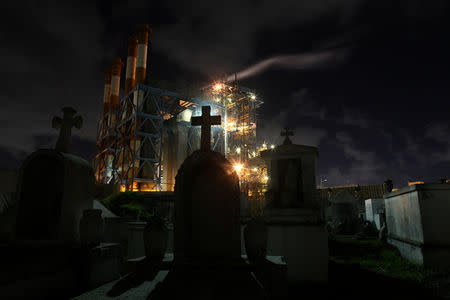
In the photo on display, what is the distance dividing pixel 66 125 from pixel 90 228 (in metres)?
2.90

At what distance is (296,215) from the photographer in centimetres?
774

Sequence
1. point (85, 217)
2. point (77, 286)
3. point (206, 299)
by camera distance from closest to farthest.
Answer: point (206, 299) < point (77, 286) < point (85, 217)

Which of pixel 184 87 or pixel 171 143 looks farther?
pixel 184 87

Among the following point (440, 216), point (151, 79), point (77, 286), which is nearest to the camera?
point (77, 286)

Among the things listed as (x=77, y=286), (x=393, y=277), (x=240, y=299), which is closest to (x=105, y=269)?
(x=77, y=286)

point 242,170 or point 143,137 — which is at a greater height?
point 143,137

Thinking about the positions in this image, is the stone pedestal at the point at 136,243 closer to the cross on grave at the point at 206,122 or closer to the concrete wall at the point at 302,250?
the concrete wall at the point at 302,250

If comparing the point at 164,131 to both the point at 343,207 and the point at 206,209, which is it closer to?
the point at 343,207

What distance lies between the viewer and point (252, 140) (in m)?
33.8

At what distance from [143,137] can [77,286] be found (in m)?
23.8

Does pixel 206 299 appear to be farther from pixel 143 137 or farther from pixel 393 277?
pixel 143 137

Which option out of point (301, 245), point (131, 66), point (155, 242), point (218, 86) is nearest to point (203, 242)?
point (155, 242)

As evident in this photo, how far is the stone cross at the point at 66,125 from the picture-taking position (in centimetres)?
623

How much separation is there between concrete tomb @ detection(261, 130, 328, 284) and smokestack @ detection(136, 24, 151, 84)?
25378mm
